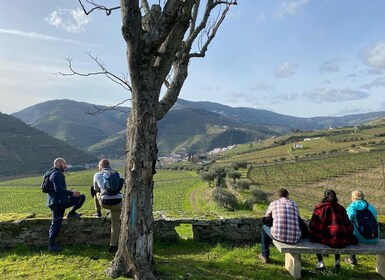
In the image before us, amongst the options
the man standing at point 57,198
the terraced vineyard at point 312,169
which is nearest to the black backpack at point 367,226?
the man standing at point 57,198

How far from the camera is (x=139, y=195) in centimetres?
570

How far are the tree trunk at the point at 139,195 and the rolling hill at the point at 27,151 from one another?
116 meters

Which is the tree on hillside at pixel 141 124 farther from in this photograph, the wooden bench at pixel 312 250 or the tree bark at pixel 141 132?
the wooden bench at pixel 312 250

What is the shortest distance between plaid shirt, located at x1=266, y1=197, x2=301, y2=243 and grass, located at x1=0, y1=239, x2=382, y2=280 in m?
0.69

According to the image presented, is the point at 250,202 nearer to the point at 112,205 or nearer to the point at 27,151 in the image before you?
the point at 112,205

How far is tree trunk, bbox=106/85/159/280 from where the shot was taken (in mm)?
5645

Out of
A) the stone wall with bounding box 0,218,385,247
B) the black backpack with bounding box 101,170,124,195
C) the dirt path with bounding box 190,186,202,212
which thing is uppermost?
the black backpack with bounding box 101,170,124,195

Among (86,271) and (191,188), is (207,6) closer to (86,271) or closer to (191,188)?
(86,271)

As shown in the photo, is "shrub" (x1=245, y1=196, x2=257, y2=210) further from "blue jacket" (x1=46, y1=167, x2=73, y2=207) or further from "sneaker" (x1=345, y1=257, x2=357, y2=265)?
"blue jacket" (x1=46, y1=167, x2=73, y2=207)

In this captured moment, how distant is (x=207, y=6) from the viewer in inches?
305

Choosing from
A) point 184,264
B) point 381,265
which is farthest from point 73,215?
point 381,265

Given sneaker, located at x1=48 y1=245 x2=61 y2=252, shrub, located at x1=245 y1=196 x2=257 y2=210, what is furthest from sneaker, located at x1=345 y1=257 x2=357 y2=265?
shrub, located at x1=245 y1=196 x2=257 y2=210

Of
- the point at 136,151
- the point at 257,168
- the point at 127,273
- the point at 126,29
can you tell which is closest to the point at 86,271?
the point at 127,273

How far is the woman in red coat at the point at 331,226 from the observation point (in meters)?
6.29
